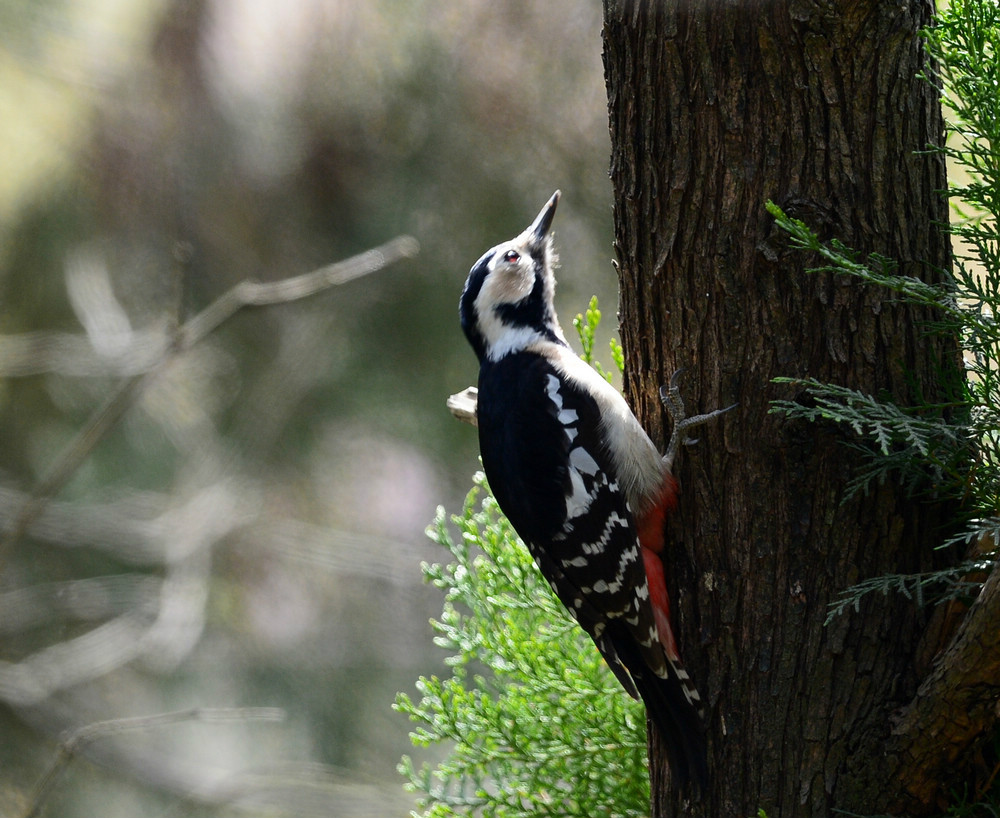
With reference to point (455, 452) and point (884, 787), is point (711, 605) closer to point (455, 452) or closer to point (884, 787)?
point (884, 787)

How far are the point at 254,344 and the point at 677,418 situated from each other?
2.50 m

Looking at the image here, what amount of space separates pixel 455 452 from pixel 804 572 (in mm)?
2273

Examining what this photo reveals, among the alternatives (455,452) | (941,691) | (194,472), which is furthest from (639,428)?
(194,472)

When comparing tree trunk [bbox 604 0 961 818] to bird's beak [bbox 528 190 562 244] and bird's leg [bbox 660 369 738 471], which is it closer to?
bird's leg [bbox 660 369 738 471]

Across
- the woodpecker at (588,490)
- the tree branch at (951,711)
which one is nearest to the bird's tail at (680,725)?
the woodpecker at (588,490)

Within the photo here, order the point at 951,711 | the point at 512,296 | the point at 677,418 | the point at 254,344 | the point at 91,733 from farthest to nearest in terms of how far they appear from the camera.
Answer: the point at 254,344, the point at 512,296, the point at 91,733, the point at 677,418, the point at 951,711

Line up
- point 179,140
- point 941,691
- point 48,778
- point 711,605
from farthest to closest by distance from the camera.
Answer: point 179,140 < point 48,778 < point 711,605 < point 941,691

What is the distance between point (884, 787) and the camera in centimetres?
130

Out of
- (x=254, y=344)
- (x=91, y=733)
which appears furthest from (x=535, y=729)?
(x=254, y=344)

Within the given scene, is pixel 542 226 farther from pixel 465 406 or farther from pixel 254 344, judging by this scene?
pixel 254 344

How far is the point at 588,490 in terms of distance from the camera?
172 cm

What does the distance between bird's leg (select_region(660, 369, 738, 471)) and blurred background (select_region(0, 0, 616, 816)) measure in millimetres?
1715

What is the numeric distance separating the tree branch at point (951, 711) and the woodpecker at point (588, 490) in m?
0.30

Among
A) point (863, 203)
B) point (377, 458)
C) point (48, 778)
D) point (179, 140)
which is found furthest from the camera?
point (377, 458)
